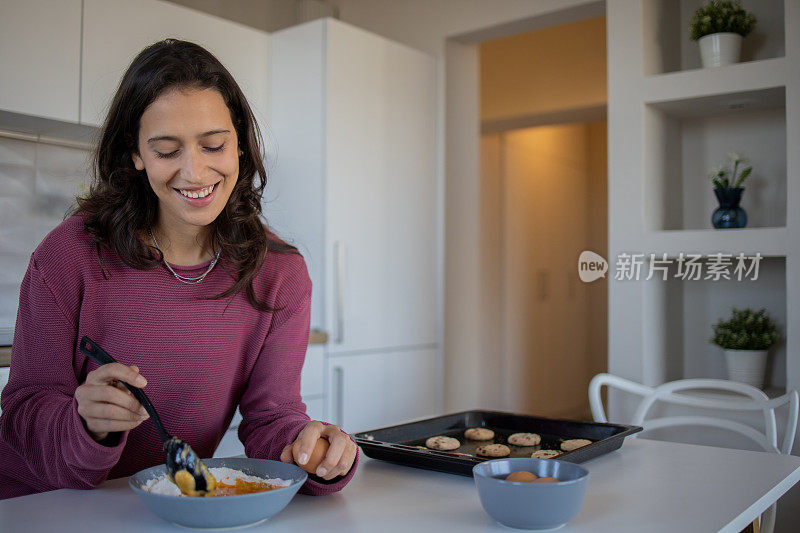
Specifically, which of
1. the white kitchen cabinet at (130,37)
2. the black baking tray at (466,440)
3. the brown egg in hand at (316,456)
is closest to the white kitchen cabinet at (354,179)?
the white kitchen cabinet at (130,37)

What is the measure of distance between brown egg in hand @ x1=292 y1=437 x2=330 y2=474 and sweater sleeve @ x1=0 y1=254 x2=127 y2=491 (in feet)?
0.80

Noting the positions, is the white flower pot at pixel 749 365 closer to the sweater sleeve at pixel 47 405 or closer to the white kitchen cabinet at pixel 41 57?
the sweater sleeve at pixel 47 405

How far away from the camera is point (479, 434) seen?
1.45m

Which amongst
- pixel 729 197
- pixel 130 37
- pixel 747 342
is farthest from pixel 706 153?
pixel 130 37

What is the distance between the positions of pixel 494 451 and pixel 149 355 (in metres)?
0.60

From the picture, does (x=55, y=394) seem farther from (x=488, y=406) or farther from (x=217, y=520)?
(x=488, y=406)

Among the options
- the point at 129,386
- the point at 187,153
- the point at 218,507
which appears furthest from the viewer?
the point at 187,153

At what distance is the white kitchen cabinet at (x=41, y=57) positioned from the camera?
2.37 m

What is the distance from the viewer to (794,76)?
2459mm

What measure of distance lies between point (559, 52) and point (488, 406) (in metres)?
2.36

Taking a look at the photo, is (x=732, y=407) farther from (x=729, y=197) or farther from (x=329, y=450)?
(x=329, y=450)

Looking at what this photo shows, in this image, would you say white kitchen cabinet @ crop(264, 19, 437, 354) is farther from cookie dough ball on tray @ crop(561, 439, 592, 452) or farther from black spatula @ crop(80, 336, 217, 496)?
black spatula @ crop(80, 336, 217, 496)

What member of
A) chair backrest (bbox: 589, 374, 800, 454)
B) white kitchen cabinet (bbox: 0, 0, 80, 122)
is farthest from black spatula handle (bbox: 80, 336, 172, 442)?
white kitchen cabinet (bbox: 0, 0, 80, 122)

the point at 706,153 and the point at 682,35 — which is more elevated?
the point at 682,35
